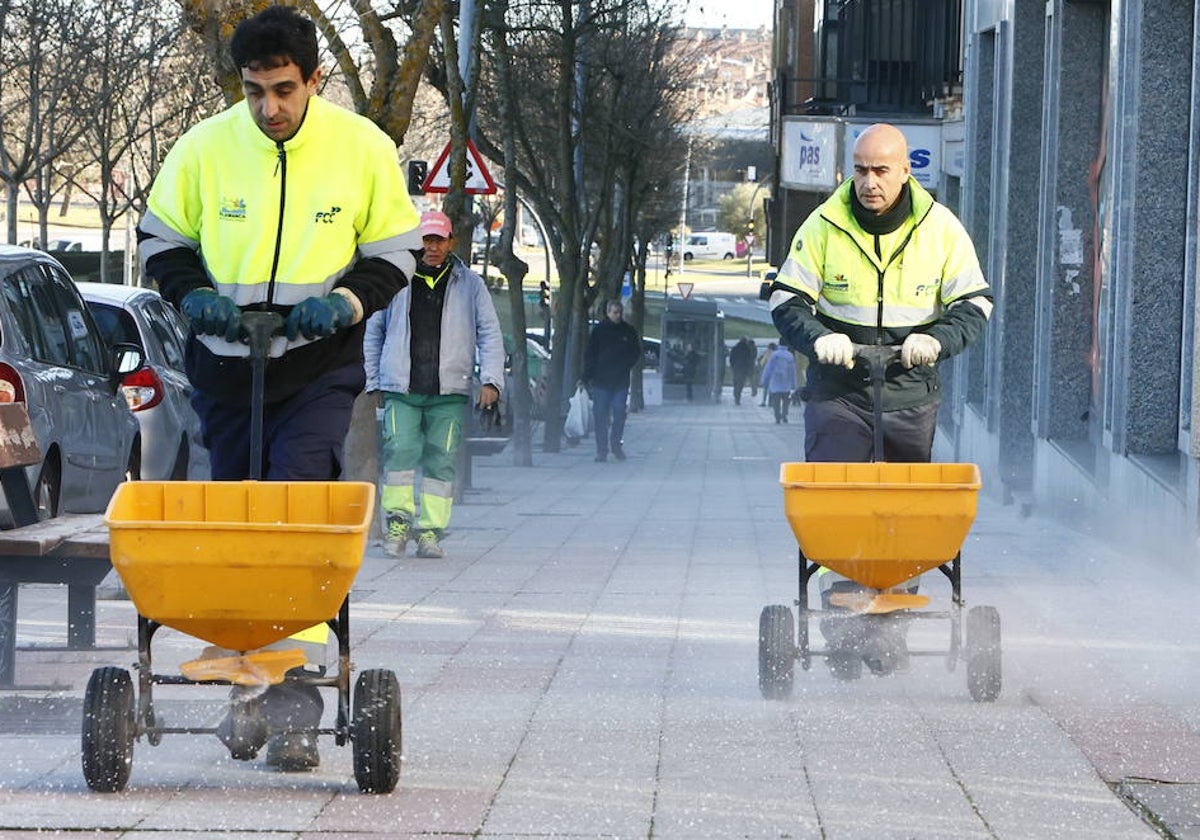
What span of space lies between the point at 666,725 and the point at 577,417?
2694cm

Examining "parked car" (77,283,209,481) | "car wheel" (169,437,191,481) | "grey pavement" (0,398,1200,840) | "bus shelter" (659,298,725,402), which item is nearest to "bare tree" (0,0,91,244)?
"parked car" (77,283,209,481)

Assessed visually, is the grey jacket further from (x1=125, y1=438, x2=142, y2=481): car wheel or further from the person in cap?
(x1=125, y1=438, x2=142, y2=481): car wheel

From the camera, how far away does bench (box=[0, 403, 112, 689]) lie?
7.28 metres

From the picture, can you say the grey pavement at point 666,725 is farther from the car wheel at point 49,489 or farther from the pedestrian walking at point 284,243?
the pedestrian walking at point 284,243

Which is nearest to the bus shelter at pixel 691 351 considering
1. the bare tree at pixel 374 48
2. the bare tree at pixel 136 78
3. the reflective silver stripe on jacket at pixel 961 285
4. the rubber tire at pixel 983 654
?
the bare tree at pixel 136 78

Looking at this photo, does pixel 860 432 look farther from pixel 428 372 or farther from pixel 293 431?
pixel 428 372

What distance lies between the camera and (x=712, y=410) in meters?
57.8

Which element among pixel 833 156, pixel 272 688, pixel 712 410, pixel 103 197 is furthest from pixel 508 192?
pixel 712 410

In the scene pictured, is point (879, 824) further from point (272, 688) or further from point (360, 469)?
point (360, 469)

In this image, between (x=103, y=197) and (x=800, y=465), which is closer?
(x=800, y=465)

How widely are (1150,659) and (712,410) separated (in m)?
49.3

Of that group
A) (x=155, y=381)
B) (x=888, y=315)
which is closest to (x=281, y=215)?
(x=888, y=315)

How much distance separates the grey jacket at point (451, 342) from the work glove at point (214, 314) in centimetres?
696

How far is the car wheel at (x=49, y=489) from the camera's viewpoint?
A: 436 inches
